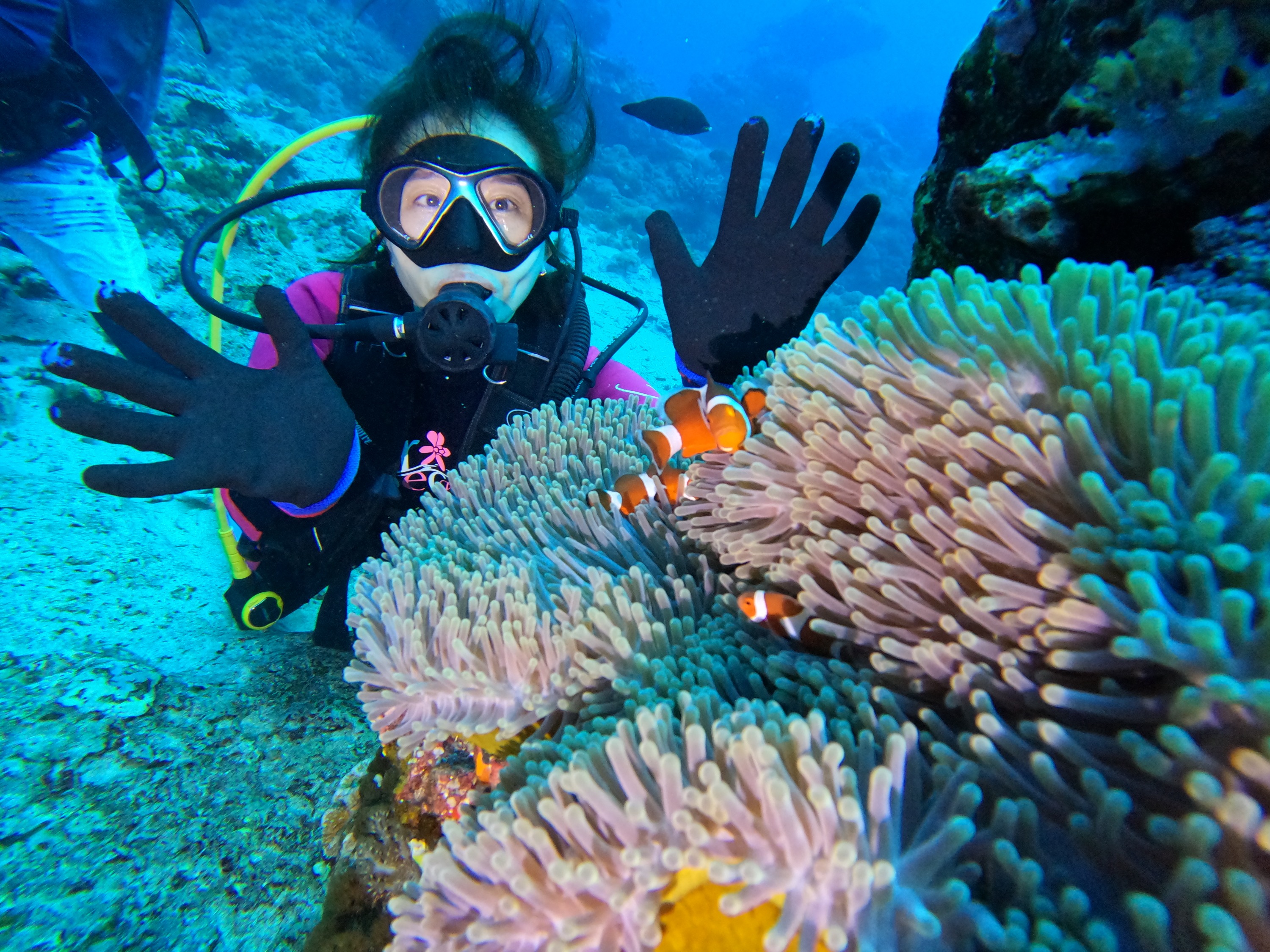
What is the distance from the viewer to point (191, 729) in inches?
66.9

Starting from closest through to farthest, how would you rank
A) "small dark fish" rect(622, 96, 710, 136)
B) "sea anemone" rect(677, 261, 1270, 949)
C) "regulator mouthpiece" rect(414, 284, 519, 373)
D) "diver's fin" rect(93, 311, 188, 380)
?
"sea anemone" rect(677, 261, 1270, 949) < "regulator mouthpiece" rect(414, 284, 519, 373) < "diver's fin" rect(93, 311, 188, 380) < "small dark fish" rect(622, 96, 710, 136)

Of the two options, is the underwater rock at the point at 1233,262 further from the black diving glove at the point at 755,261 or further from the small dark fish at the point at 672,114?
the small dark fish at the point at 672,114

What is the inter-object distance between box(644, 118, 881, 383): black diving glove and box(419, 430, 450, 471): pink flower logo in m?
1.11

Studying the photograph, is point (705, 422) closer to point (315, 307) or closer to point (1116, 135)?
point (1116, 135)

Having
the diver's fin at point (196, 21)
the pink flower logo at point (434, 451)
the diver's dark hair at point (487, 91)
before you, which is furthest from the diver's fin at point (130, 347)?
the diver's fin at point (196, 21)

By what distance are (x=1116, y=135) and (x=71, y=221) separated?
239 inches

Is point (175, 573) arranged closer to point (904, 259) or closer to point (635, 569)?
point (635, 569)

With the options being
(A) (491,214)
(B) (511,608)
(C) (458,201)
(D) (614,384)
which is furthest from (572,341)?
(B) (511,608)

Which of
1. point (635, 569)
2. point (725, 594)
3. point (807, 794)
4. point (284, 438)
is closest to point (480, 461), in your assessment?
point (284, 438)

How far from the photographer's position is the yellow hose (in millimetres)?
2887

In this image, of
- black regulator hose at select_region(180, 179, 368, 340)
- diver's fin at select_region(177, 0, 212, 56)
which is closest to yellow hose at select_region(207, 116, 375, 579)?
black regulator hose at select_region(180, 179, 368, 340)

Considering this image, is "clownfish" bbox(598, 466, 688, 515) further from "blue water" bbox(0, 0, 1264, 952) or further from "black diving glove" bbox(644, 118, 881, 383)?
"blue water" bbox(0, 0, 1264, 952)

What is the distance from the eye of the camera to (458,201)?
2383 mm

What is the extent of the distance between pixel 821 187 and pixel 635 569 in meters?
1.62
